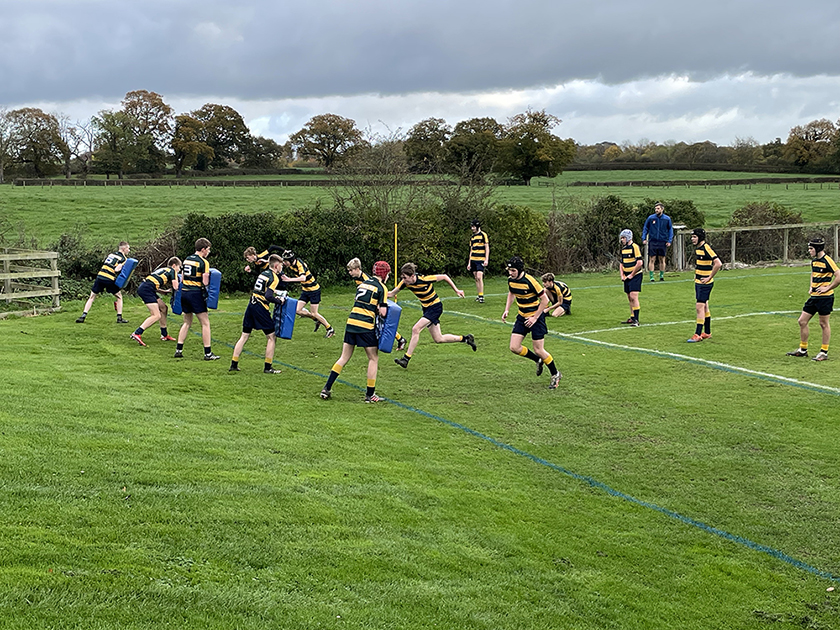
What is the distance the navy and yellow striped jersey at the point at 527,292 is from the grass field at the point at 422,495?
136 centimetres

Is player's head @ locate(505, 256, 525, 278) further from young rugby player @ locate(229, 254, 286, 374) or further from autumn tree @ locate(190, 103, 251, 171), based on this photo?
autumn tree @ locate(190, 103, 251, 171)

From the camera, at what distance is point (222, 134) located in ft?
303

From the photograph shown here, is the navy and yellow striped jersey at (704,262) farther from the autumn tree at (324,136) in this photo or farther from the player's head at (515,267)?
the autumn tree at (324,136)

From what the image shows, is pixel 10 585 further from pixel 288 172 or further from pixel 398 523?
pixel 288 172

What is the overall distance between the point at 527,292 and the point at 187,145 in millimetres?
78700

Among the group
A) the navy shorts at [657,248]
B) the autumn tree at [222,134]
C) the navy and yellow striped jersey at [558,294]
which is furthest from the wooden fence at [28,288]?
the autumn tree at [222,134]

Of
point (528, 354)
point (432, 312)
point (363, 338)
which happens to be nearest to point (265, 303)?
point (363, 338)

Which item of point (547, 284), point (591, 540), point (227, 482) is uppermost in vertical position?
point (547, 284)

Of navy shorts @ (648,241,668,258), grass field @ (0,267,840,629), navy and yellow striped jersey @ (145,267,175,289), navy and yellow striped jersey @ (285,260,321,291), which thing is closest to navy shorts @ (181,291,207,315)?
grass field @ (0,267,840,629)

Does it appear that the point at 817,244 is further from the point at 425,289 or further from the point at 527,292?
the point at 425,289

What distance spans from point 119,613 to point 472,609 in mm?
2335

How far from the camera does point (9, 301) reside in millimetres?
22547

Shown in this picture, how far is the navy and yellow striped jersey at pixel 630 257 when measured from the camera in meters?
18.4

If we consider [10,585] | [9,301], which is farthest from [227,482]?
[9,301]
